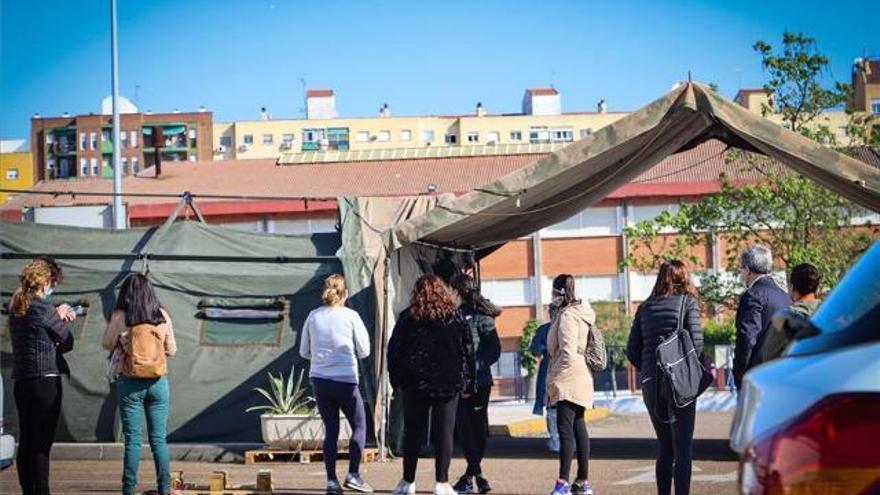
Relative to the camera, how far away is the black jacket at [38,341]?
10.4 m

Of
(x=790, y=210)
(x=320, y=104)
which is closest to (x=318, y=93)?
(x=320, y=104)

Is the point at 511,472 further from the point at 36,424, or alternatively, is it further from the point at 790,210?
the point at 790,210

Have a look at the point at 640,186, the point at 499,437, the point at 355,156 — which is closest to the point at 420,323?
the point at 499,437

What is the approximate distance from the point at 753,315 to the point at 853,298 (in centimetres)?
670

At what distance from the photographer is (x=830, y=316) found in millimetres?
3354

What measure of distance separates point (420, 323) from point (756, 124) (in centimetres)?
478

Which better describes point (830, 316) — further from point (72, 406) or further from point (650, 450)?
point (72, 406)

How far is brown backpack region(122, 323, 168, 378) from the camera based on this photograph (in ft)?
36.4

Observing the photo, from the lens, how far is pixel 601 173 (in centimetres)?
1625

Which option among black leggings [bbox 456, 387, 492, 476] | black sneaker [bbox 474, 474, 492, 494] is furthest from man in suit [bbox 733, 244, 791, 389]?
black sneaker [bbox 474, 474, 492, 494]

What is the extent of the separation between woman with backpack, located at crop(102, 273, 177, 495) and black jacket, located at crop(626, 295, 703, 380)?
149 inches

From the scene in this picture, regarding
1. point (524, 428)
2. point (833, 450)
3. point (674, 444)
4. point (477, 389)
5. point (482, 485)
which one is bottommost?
point (524, 428)

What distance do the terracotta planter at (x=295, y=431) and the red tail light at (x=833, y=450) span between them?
13965 mm

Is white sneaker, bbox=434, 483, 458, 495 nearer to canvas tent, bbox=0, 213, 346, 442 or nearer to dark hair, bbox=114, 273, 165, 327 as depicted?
dark hair, bbox=114, 273, 165, 327
